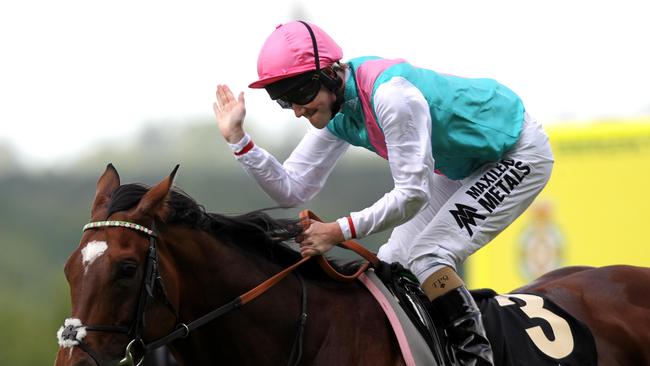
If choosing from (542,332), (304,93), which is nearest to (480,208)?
(542,332)

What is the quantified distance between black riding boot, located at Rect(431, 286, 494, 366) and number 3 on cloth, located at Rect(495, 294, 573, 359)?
0.38 meters

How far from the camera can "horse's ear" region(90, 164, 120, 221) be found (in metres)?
3.73

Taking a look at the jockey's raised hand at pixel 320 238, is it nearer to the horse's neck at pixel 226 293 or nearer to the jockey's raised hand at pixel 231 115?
the horse's neck at pixel 226 293

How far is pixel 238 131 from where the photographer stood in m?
4.24

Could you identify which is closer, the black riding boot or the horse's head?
the horse's head

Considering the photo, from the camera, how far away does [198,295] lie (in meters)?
3.82

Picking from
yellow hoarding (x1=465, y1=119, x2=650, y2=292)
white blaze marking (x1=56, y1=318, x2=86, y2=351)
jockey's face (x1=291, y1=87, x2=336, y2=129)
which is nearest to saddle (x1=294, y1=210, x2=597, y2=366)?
jockey's face (x1=291, y1=87, x2=336, y2=129)

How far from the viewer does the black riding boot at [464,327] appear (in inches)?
161

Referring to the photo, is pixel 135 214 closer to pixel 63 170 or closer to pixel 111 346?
pixel 111 346

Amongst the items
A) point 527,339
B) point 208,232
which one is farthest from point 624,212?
point 208,232

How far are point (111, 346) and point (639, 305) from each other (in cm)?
Result: 247

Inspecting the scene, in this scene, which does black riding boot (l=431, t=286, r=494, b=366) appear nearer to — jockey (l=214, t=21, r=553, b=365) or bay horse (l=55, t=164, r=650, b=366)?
jockey (l=214, t=21, r=553, b=365)

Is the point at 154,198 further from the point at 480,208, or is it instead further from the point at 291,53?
the point at 480,208

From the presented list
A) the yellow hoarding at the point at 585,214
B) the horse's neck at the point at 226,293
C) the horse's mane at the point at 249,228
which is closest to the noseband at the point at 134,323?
the horse's neck at the point at 226,293
